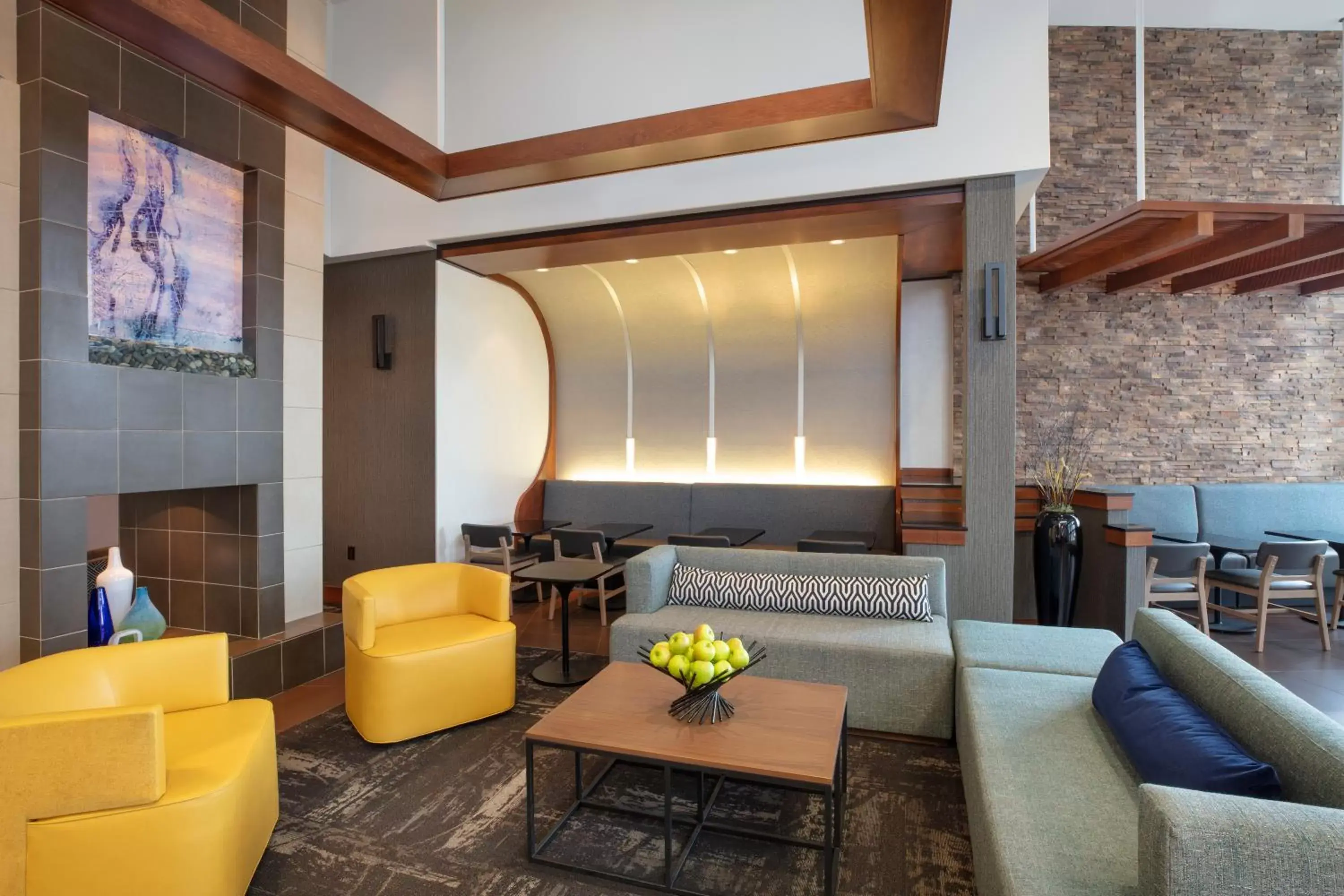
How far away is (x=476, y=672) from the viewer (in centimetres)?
363

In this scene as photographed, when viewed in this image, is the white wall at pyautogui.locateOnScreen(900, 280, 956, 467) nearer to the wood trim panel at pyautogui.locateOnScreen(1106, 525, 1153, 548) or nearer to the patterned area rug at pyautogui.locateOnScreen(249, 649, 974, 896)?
the wood trim panel at pyautogui.locateOnScreen(1106, 525, 1153, 548)

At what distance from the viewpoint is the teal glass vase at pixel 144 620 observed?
350cm

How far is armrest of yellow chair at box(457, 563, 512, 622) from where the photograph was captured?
13.0 ft

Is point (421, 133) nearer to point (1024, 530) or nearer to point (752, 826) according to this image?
point (752, 826)

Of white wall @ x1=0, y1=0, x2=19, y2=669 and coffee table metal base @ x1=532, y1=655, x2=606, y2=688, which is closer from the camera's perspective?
white wall @ x1=0, y1=0, x2=19, y2=669

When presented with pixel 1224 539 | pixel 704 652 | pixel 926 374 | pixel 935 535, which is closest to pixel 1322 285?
pixel 1224 539

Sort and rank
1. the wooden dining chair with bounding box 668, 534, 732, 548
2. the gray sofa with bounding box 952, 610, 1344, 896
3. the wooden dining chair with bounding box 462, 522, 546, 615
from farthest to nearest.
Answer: the wooden dining chair with bounding box 462, 522, 546, 615
the wooden dining chair with bounding box 668, 534, 732, 548
the gray sofa with bounding box 952, 610, 1344, 896

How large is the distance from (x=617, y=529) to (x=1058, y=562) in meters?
3.54

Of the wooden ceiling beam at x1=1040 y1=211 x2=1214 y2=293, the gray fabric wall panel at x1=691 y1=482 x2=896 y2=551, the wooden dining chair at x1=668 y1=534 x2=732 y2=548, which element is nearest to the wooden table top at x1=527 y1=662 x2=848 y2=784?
the wooden dining chair at x1=668 y1=534 x2=732 y2=548

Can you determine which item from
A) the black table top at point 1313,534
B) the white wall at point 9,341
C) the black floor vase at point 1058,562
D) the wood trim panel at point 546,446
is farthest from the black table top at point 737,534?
the black table top at point 1313,534

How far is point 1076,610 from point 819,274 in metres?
3.53

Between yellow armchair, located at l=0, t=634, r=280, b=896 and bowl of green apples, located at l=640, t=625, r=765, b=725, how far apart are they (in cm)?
147

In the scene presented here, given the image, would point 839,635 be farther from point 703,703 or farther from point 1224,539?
point 1224,539

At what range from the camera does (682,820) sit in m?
2.74
